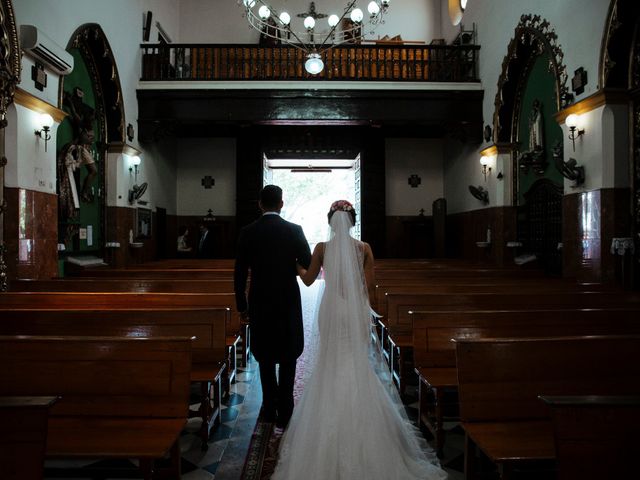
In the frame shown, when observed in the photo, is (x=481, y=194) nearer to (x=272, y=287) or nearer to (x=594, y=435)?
(x=272, y=287)

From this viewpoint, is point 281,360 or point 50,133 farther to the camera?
point 50,133

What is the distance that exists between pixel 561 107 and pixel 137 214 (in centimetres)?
857

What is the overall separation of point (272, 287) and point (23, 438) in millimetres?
1759

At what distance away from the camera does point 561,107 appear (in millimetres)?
7582

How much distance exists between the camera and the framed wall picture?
36.9 feet

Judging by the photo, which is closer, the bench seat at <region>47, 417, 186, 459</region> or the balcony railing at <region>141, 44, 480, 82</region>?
the bench seat at <region>47, 417, 186, 459</region>

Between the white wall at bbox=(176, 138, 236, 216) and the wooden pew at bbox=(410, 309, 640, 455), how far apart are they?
12.3 meters

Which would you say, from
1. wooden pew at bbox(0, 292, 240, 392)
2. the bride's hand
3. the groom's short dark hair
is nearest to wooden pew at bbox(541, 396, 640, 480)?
the bride's hand

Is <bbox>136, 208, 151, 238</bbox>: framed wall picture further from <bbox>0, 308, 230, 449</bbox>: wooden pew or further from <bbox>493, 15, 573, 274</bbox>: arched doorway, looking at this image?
<bbox>493, 15, 573, 274</bbox>: arched doorway

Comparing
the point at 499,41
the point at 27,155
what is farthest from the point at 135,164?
the point at 499,41

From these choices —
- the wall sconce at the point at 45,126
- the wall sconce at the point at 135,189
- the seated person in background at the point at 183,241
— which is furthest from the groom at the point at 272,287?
the seated person in background at the point at 183,241

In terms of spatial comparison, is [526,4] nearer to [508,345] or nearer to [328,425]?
[508,345]

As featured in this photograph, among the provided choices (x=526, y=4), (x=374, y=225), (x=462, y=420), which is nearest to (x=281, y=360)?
(x=462, y=420)

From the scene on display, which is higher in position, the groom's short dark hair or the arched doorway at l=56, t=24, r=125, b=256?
the arched doorway at l=56, t=24, r=125, b=256
